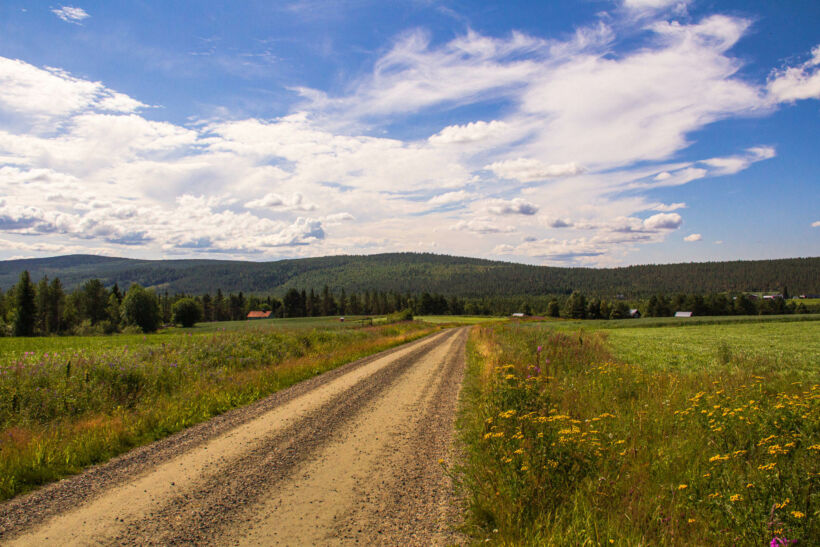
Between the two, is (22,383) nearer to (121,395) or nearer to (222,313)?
(121,395)

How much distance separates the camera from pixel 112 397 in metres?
10.5

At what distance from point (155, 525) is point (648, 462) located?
592cm

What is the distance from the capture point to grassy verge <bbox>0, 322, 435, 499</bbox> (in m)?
6.50

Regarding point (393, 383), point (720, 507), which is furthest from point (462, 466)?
point (393, 383)

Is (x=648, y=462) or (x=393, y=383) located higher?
(x=648, y=462)

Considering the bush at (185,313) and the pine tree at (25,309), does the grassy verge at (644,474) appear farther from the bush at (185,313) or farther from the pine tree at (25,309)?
the bush at (185,313)

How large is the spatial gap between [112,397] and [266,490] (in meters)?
7.67

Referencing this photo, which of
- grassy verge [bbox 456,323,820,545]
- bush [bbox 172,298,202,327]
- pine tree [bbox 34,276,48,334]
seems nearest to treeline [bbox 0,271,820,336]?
bush [bbox 172,298,202,327]

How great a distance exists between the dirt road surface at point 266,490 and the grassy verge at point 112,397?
1.93 feet

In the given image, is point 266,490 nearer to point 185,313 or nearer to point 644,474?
point 644,474

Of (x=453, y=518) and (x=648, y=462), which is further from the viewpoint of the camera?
(x=648, y=462)

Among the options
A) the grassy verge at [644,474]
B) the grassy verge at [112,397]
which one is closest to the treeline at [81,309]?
the grassy verge at [112,397]

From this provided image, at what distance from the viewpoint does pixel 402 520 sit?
466 centimetres

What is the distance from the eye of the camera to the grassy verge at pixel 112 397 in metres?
6.50
